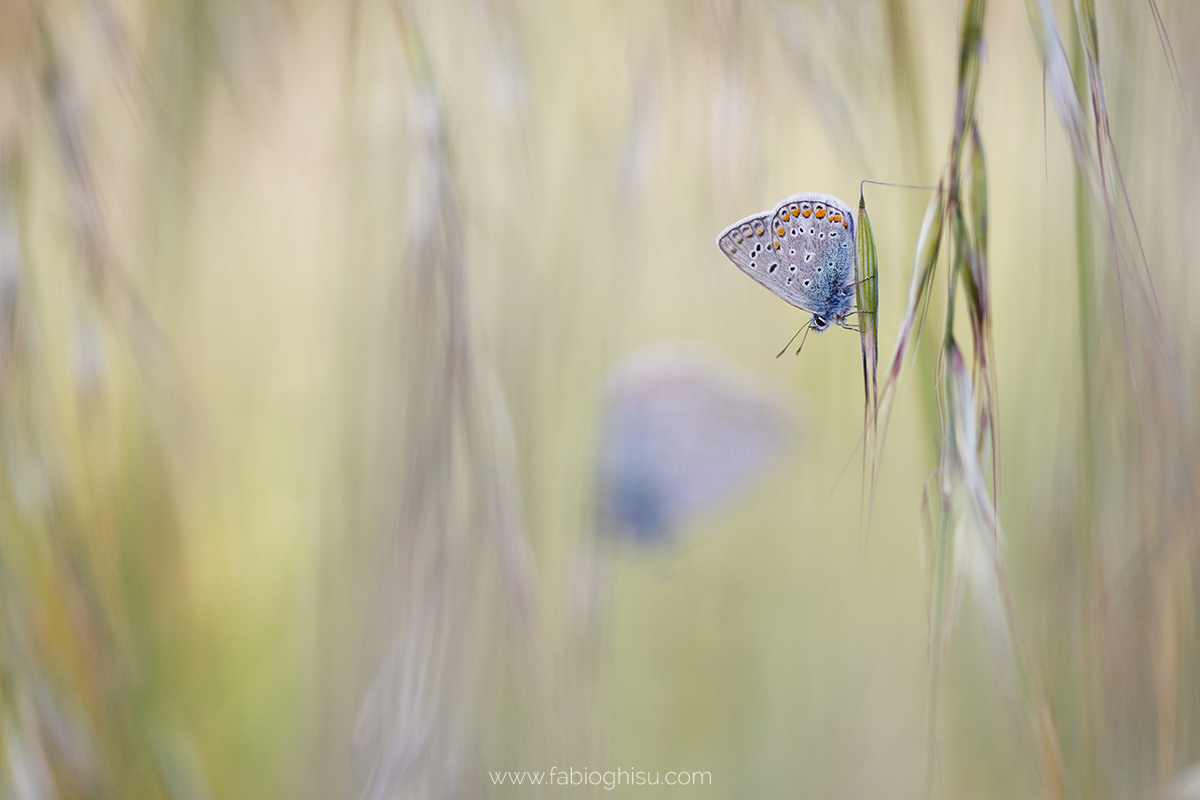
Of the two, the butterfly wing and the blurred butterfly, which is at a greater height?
the butterfly wing

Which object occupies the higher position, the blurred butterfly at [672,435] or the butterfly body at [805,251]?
the butterfly body at [805,251]

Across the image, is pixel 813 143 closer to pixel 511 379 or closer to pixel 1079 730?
pixel 511 379

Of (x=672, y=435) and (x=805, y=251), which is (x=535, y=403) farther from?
(x=805, y=251)

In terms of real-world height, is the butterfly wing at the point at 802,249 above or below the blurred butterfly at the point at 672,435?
above

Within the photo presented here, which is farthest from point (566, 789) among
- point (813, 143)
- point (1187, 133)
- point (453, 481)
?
point (1187, 133)

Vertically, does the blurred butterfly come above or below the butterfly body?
below

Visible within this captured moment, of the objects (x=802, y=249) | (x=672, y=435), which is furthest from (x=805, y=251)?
(x=672, y=435)
